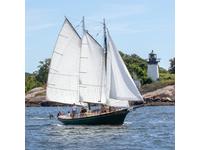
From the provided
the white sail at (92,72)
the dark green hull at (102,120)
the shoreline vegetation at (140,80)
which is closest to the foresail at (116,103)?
the white sail at (92,72)

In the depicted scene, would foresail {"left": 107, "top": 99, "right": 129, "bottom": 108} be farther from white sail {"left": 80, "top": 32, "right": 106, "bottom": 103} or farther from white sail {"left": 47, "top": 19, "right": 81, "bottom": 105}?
white sail {"left": 47, "top": 19, "right": 81, "bottom": 105}

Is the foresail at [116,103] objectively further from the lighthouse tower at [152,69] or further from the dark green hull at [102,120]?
the lighthouse tower at [152,69]

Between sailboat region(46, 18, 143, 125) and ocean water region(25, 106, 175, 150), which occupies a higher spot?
sailboat region(46, 18, 143, 125)

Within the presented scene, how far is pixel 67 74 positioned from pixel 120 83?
1.40 meters

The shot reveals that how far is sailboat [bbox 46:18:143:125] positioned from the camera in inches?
464

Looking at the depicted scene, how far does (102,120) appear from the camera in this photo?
12453mm

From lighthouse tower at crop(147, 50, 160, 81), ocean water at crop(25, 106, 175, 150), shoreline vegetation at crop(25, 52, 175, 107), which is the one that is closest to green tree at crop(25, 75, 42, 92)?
shoreline vegetation at crop(25, 52, 175, 107)

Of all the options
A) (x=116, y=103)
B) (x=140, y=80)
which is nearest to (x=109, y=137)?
(x=140, y=80)

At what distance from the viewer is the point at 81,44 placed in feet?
41.3

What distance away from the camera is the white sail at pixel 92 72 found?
40.0 feet

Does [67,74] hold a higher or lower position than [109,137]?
higher

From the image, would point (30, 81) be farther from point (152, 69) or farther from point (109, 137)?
point (152, 69)
